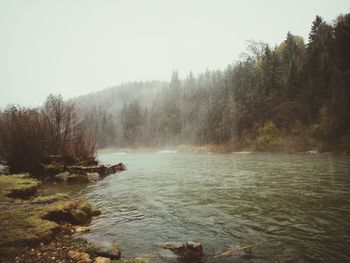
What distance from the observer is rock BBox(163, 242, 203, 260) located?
8398 mm

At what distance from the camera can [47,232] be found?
9.79 m

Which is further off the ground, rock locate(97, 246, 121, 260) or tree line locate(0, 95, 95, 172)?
tree line locate(0, 95, 95, 172)

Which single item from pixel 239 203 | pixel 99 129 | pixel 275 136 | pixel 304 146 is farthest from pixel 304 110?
pixel 99 129

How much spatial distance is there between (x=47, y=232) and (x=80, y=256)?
→ 2506 millimetres

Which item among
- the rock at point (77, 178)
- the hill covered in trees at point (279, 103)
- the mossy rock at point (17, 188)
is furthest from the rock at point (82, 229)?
the hill covered in trees at point (279, 103)

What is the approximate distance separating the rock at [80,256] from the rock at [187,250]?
2.52 m

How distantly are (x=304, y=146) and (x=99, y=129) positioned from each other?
145410mm

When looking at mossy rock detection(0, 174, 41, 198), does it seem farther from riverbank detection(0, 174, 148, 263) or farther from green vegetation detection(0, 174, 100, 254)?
riverbank detection(0, 174, 148, 263)

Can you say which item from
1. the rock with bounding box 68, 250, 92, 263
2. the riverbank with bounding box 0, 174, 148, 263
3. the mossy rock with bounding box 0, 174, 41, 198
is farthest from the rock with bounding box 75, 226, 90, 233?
the mossy rock with bounding box 0, 174, 41, 198

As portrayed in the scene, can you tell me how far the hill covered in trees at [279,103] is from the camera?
186 ft

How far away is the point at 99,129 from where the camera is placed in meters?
182

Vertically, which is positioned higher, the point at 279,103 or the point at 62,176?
the point at 279,103

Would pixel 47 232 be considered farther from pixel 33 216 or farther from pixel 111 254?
pixel 111 254

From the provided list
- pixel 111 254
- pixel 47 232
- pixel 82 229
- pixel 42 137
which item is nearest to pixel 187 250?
pixel 111 254
